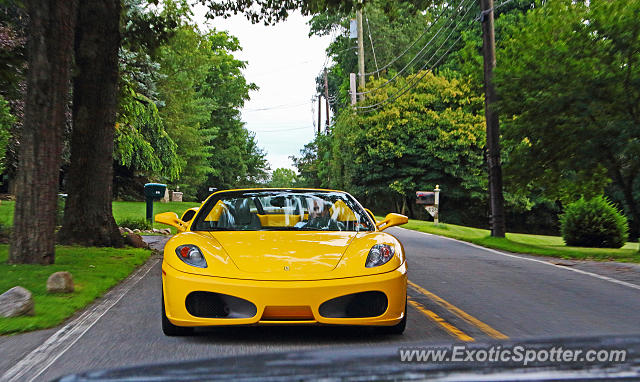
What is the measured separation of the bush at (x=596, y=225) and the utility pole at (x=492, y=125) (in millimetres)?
2361

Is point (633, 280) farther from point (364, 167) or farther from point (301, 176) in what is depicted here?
point (301, 176)

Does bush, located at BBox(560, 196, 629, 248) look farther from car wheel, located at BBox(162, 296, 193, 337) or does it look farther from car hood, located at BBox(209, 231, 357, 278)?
car wheel, located at BBox(162, 296, 193, 337)

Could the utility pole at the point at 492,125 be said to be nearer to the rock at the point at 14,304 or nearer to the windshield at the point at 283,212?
the windshield at the point at 283,212

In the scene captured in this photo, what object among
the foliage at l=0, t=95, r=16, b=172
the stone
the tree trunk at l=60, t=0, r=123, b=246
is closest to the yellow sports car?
the tree trunk at l=60, t=0, r=123, b=246

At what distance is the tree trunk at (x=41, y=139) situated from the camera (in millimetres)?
10094

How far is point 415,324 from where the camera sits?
6.20 metres

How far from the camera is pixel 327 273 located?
5.13 meters

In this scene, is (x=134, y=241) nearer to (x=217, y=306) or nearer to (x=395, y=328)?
(x=217, y=306)

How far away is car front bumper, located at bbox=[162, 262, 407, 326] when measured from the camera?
4.99m

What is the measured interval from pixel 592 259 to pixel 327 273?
1137 cm

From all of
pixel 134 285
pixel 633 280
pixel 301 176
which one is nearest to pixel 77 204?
pixel 134 285

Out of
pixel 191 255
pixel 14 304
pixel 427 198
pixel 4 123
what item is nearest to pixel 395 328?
pixel 191 255

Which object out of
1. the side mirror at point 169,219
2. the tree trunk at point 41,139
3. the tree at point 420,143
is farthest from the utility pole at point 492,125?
the tree at point 420,143

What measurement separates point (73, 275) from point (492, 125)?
46.9 feet
